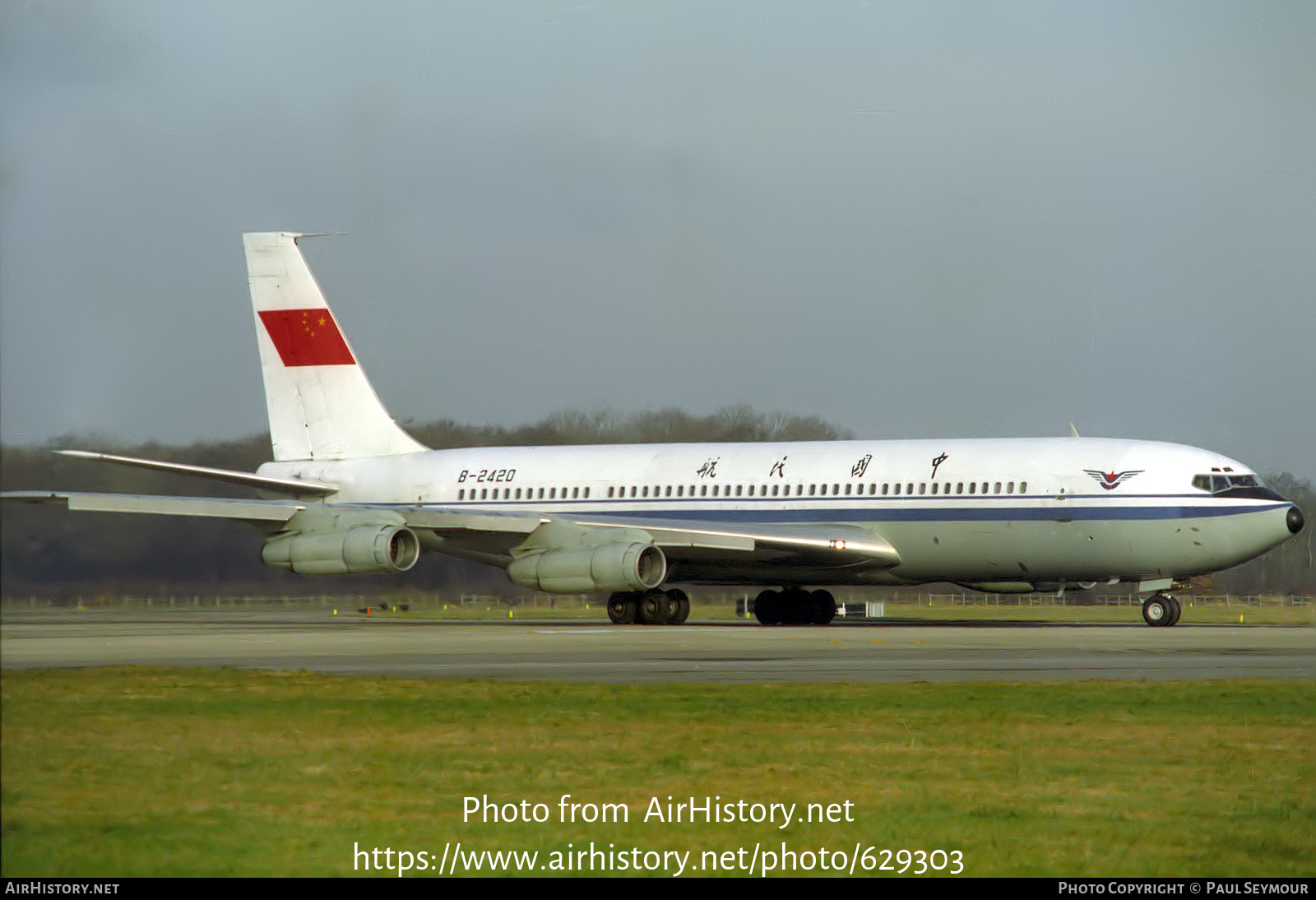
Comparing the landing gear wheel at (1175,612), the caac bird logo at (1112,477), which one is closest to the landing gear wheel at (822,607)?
the caac bird logo at (1112,477)

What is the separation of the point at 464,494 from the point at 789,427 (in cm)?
957

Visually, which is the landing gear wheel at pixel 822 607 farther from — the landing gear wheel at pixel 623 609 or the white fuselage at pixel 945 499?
the landing gear wheel at pixel 623 609

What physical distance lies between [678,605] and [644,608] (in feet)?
3.63

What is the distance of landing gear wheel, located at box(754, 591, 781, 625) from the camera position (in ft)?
135

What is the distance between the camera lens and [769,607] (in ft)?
135

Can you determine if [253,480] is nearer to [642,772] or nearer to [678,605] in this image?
[678,605]

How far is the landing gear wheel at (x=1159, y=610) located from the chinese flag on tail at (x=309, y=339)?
21.2 metres

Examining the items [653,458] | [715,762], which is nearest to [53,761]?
[715,762]

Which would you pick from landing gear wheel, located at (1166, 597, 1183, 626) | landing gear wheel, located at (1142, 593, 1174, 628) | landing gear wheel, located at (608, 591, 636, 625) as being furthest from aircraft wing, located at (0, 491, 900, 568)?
landing gear wheel, located at (1166, 597, 1183, 626)

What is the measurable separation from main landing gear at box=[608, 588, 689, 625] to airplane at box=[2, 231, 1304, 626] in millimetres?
52

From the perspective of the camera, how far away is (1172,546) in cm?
3503

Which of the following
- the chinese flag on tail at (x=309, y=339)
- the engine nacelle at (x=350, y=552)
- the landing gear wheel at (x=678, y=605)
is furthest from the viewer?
the chinese flag on tail at (x=309, y=339)

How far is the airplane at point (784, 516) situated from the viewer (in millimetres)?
35156

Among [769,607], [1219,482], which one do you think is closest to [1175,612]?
[1219,482]
